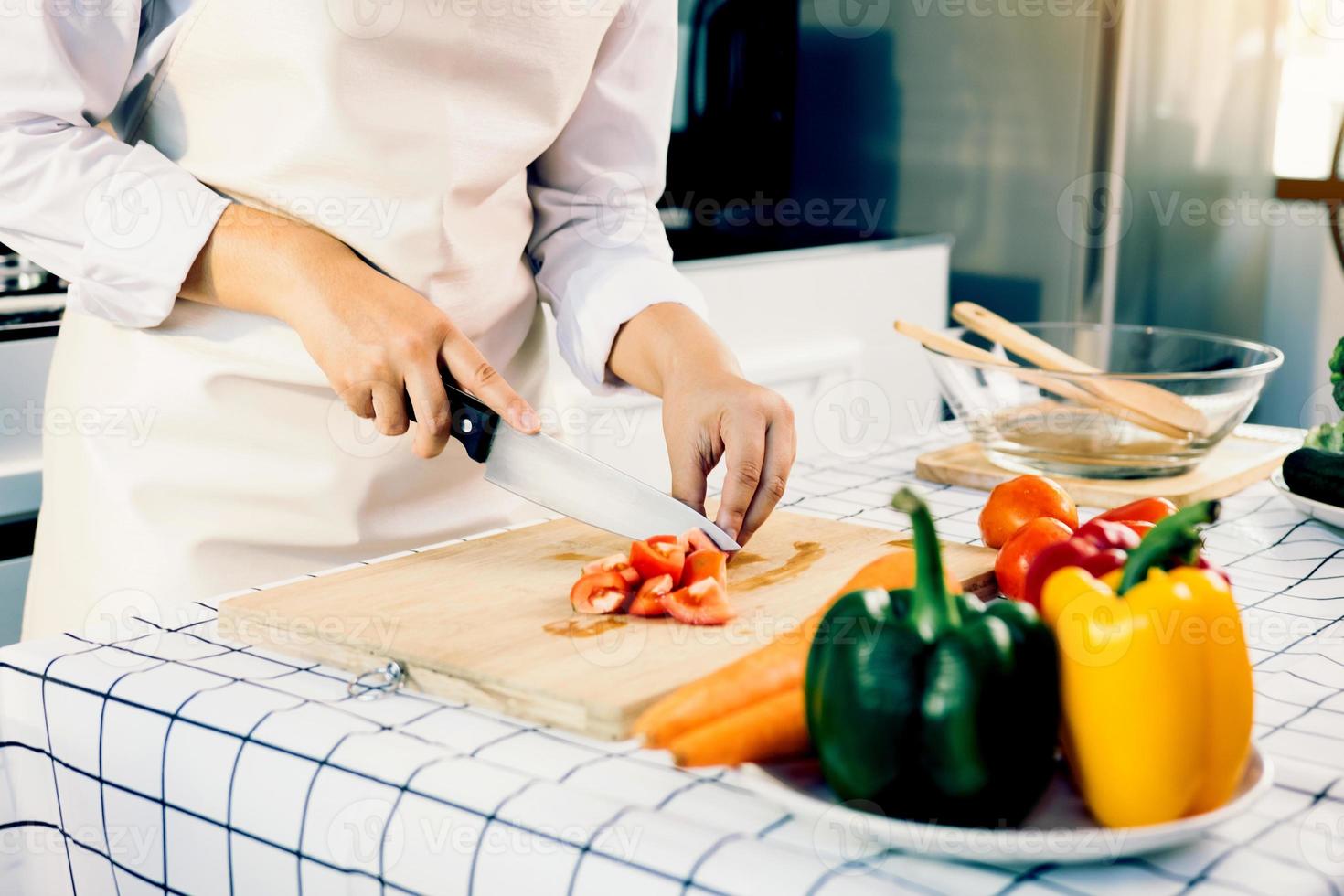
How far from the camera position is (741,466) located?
100 centimetres

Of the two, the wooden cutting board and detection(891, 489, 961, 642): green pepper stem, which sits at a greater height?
detection(891, 489, 961, 642): green pepper stem

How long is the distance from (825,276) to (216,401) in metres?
1.36

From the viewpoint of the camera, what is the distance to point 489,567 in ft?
3.05

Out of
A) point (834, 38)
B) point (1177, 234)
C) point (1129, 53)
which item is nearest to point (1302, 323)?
point (1177, 234)

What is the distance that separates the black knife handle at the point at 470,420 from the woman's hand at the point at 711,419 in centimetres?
17

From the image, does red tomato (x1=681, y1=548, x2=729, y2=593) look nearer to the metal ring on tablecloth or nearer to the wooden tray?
→ the metal ring on tablecloth

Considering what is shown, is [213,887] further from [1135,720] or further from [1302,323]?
[1302,323]

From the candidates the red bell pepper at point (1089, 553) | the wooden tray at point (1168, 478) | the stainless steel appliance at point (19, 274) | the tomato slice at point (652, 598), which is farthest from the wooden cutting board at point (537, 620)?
the stainless steel appliance at point (19, 274)

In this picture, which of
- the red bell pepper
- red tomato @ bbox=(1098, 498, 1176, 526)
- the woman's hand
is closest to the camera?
the red bell pepper

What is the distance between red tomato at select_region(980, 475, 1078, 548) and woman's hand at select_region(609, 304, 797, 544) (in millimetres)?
159

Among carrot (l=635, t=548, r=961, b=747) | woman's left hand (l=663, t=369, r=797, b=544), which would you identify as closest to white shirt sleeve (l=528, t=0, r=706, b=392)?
woman's left hand (l=663, t=369, r=797, b=544)

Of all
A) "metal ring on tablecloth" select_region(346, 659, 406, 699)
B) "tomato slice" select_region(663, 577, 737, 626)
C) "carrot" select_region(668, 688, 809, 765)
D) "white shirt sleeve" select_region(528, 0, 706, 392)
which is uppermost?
"white shirt sleeve" select_region(528, 0, 706, 392)

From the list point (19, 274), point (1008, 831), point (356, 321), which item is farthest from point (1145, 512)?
point (19, 274)

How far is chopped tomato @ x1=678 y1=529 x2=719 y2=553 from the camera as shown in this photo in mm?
880
